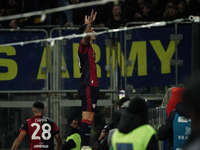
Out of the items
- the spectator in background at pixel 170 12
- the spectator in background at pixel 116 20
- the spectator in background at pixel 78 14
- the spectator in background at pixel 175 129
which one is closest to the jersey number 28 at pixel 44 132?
the spectator in background at pixel 116 20

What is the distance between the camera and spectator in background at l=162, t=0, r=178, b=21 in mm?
11086

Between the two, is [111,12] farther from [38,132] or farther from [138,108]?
[138,108]

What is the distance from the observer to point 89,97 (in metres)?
7.50

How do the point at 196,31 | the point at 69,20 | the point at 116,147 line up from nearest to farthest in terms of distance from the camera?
the point at 116,147 → the point at 196,31 → the point at 69,20

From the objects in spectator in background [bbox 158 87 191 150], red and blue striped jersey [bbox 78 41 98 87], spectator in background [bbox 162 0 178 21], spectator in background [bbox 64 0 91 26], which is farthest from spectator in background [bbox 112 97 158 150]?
spectator in background [bbox 64 0 91 26]

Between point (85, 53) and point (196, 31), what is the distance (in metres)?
1.88

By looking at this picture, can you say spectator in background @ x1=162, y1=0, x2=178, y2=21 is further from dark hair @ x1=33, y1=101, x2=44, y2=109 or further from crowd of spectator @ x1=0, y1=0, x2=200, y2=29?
dark hair @ x1=33, y1=101, x2=44, y2=109

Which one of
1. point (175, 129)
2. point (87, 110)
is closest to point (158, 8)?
point (87, 110)

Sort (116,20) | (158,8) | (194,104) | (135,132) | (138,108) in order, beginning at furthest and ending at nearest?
(158,8) → (116,20) → (138,108) → (135,132) → (194,104)

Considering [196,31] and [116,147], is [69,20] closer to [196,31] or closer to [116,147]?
[196,31]

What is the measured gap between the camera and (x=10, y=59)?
36.3 ft

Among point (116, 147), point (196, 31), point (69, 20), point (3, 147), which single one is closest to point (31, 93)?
point (3, 147)

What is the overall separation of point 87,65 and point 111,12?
159 inches

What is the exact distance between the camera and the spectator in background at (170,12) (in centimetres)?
1109
